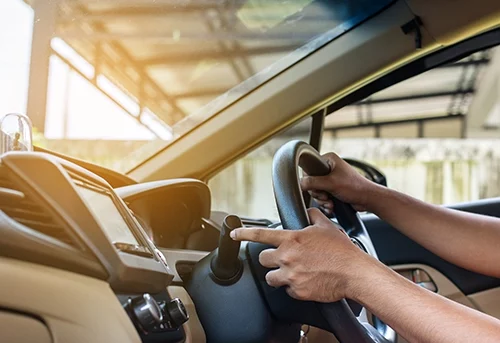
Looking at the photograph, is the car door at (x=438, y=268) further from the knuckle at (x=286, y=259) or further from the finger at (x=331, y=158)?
the knuckle at (x=286, y=259)

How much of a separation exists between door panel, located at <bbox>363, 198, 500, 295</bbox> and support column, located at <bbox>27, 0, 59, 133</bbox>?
3.12 ft

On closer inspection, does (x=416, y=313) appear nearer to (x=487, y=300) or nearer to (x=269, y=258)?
(x=269, y=258)

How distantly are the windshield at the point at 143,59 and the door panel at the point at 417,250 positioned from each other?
57 centimetres

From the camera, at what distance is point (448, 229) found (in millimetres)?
1448

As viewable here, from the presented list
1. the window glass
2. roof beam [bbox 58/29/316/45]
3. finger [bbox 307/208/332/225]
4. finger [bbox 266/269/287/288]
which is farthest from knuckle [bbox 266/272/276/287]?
roof beam [bbox 58/29/316/45]

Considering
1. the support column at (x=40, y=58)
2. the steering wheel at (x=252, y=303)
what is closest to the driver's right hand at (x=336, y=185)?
the steering wheel at (x=252, y=303)

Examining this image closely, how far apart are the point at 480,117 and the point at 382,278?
601 centimetres

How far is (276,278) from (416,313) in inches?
8.1

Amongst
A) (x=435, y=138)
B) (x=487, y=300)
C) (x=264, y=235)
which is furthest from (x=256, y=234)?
(x=435, y=138)

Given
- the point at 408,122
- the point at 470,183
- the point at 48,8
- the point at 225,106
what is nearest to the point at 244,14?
the point at 225,106

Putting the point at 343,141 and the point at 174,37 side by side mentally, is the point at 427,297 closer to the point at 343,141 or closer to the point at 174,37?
the point at 174,37

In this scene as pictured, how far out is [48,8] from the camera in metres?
1.41

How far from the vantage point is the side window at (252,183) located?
1.69 m

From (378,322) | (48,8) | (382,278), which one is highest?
(48,8)
